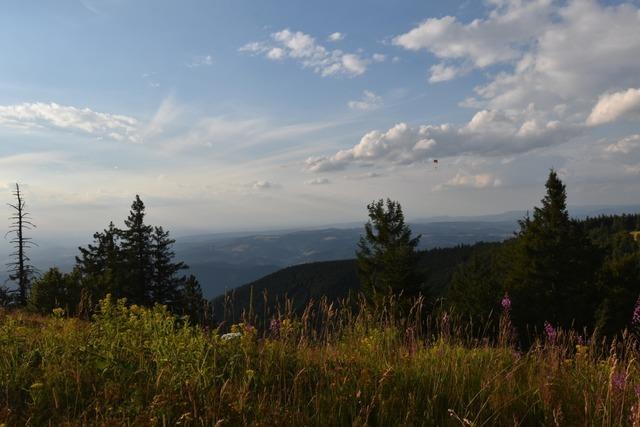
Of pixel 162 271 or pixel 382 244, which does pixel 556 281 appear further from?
pixel 162 271

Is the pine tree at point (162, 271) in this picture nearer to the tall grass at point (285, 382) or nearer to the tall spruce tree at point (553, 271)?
the tall spruce tree at point (553, 271)

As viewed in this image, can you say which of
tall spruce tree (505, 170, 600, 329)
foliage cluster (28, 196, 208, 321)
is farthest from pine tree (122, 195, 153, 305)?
tall spruce tree (505, 170, 600, 329)

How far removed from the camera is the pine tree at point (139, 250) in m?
39.6

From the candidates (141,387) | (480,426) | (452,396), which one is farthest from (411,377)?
(141,387)

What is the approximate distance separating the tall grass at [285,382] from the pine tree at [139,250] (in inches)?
1457

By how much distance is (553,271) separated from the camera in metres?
35.6

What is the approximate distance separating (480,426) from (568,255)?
38.5 metres

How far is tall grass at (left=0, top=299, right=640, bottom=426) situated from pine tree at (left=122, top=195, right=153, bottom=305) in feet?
121

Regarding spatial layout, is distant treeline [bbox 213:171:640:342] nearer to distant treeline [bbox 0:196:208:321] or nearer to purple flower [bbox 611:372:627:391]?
distant treeline [bbox 0:196:208:321]

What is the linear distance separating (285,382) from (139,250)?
40364 mm

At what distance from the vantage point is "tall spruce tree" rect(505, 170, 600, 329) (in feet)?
114

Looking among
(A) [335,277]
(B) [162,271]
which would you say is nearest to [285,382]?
(B) [162,271]

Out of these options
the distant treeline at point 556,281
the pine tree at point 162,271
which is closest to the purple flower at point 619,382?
the distant treeline at point 556,281

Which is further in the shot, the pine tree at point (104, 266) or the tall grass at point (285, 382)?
the pine tree at point (104, 266)
